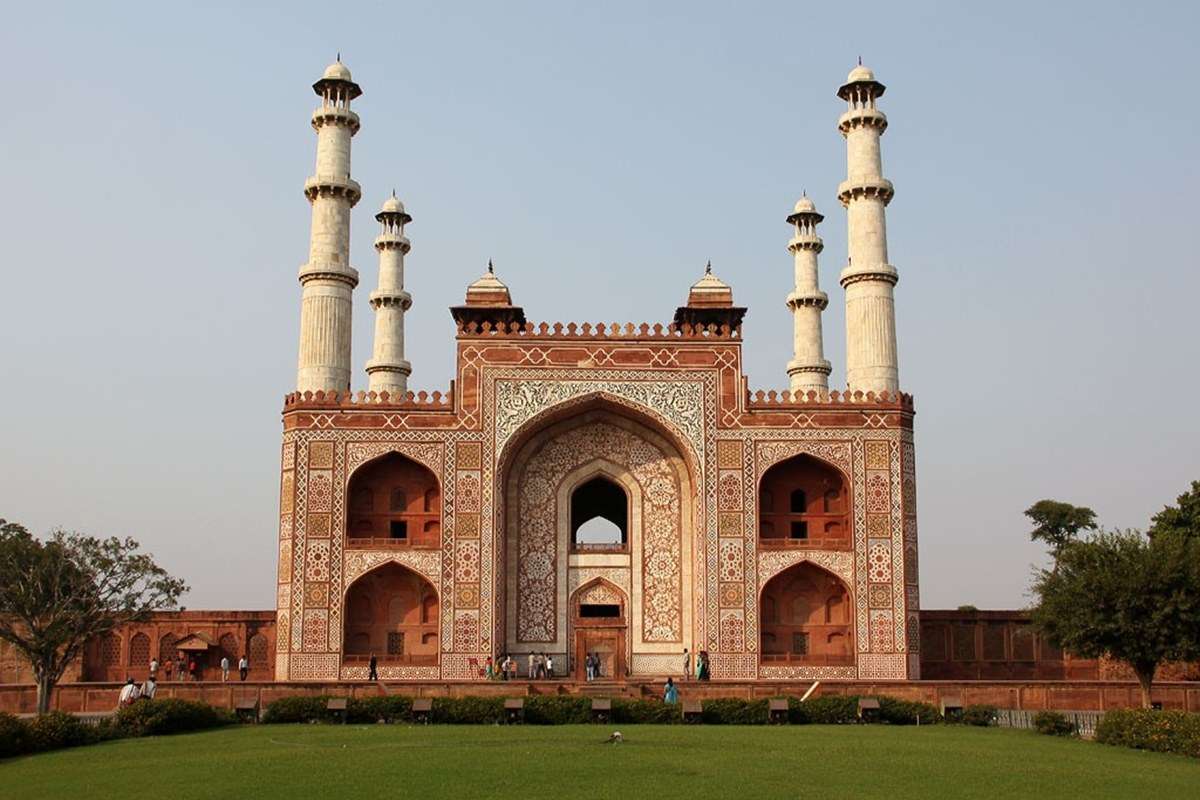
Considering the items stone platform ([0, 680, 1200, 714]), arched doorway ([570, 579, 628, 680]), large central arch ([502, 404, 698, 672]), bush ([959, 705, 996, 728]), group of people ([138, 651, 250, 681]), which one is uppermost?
large central arch ([502, 404, 698, 672])

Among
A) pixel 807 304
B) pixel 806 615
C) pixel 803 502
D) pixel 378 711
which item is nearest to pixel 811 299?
pixel 807 304

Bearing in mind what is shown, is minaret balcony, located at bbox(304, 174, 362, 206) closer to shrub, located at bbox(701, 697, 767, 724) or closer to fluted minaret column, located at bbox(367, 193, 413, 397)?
fluted minaret column, located at bbox(367, 193, 413, 397)

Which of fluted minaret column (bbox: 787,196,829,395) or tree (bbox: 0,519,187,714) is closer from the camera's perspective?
tree (bbox: 0,519,187,714)

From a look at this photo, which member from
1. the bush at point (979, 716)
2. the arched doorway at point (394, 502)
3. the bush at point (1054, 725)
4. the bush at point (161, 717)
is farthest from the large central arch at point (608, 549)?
the bush at point (1054, 725)

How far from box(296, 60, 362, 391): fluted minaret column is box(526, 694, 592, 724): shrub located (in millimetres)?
10658

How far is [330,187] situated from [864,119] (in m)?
11.9

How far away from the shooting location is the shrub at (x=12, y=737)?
1731 centimetres

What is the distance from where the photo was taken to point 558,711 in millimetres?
21438

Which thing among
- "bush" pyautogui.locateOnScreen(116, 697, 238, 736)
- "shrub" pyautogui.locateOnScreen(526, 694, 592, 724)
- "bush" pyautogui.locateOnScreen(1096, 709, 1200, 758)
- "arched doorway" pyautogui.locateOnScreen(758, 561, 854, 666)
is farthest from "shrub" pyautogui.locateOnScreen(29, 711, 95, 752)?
"arched doorway" pyautogui.locateOnScreen(758, 561, 854, 666)

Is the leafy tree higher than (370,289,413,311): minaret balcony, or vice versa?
(370,289,413,311): minaret balcony

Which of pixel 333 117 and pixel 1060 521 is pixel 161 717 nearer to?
pixel 333 117

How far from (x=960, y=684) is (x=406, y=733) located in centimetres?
973

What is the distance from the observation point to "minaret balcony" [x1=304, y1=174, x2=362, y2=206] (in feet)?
101

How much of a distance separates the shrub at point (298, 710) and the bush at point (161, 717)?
48.1 inches
